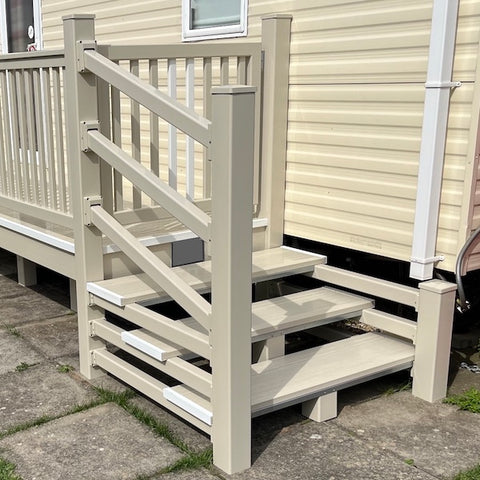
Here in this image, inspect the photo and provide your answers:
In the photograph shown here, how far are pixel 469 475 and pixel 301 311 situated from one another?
114cm

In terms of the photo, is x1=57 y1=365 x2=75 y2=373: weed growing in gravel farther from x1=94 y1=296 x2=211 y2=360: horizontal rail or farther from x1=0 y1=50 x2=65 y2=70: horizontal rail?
x1=0 y1=50 x2=65 y2=70: horizontal rail

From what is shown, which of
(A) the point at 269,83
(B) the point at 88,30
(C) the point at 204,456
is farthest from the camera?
(A) the point at 269,83

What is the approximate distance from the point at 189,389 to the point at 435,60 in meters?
1.91

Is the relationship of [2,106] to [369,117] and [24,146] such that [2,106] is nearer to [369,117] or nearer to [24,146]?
[24,146]

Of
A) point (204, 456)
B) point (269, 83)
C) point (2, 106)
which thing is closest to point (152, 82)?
point (269, 83)

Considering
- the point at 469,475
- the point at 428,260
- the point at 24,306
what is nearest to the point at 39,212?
the point at 24,306

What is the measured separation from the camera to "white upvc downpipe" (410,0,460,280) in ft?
10.3

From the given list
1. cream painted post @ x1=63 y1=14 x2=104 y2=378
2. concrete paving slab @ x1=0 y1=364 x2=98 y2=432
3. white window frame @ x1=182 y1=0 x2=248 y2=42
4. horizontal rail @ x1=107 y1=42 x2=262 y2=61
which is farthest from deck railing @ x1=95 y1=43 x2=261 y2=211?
concrete paving slab @ x1=0 y1=364 x2=98 y2=432

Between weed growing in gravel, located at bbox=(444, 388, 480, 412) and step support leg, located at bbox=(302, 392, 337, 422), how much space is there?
0.65m

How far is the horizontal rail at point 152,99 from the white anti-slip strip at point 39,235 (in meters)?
1.07

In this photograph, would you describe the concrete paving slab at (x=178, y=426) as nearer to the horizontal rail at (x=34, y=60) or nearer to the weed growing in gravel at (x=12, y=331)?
the weed growing in gravel at (x=12, y=331)

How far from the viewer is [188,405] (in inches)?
114

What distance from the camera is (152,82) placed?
11.9 feet

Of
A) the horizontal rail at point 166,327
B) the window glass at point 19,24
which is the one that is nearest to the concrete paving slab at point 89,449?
the horizontal rail at point 166,327
